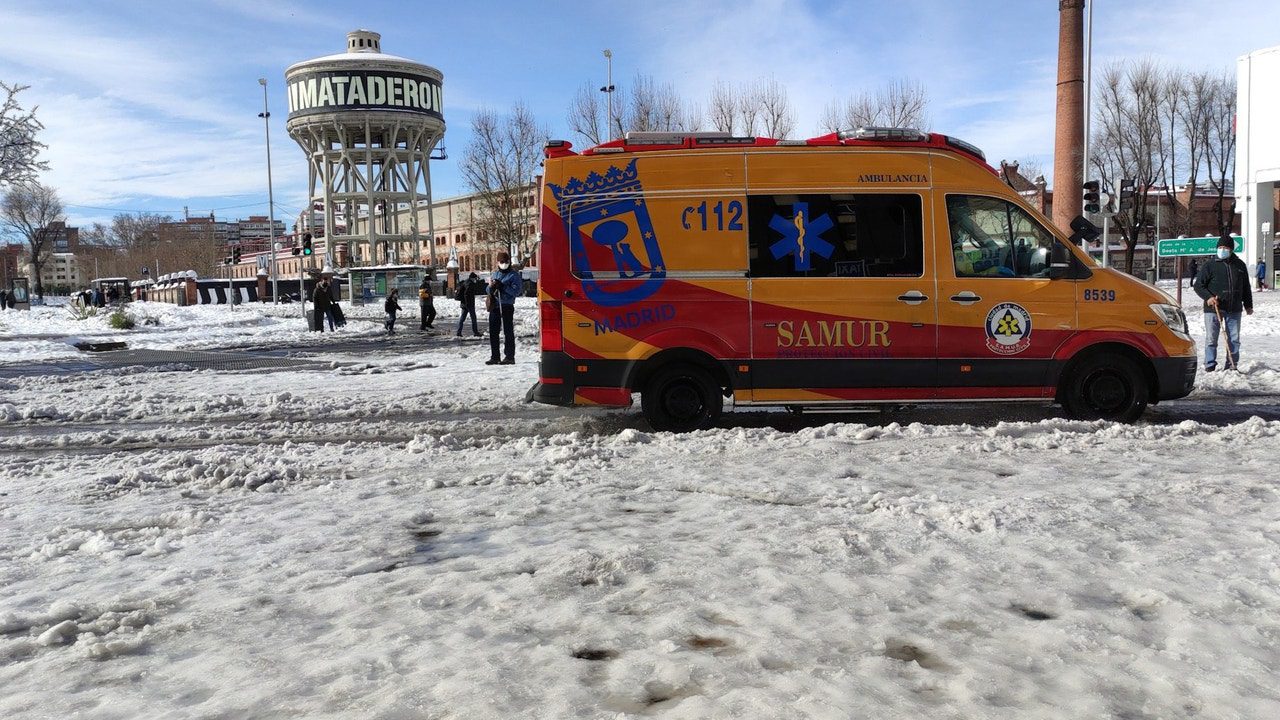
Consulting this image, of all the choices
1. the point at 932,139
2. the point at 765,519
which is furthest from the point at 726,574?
the point at 932,139

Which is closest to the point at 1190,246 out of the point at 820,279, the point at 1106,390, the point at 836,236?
the point at 1106,390

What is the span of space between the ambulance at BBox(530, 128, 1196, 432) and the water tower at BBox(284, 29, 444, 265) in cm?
5982

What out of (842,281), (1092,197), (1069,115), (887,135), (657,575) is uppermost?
(1069,115)

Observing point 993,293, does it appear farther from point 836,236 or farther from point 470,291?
point 470,291

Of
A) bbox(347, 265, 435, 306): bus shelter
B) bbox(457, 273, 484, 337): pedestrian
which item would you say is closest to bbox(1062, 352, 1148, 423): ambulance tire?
bbox(457, 273, 484, 337): pedestrian

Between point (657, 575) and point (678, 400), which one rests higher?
point (678, 400)

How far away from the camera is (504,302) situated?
550 inches

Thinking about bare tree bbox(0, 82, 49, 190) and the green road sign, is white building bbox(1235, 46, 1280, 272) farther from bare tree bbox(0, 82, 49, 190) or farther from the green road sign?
bare tree bbox(0, 82, 49, 190)

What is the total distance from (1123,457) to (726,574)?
3735 millimetres

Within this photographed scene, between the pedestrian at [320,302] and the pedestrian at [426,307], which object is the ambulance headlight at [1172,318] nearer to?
the pedestrian at [426,307]

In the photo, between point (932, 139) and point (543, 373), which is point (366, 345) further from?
point (932, 139)

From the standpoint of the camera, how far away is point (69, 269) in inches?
7515

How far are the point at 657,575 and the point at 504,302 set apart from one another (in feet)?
34.7

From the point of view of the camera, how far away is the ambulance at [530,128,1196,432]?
7496 mm
